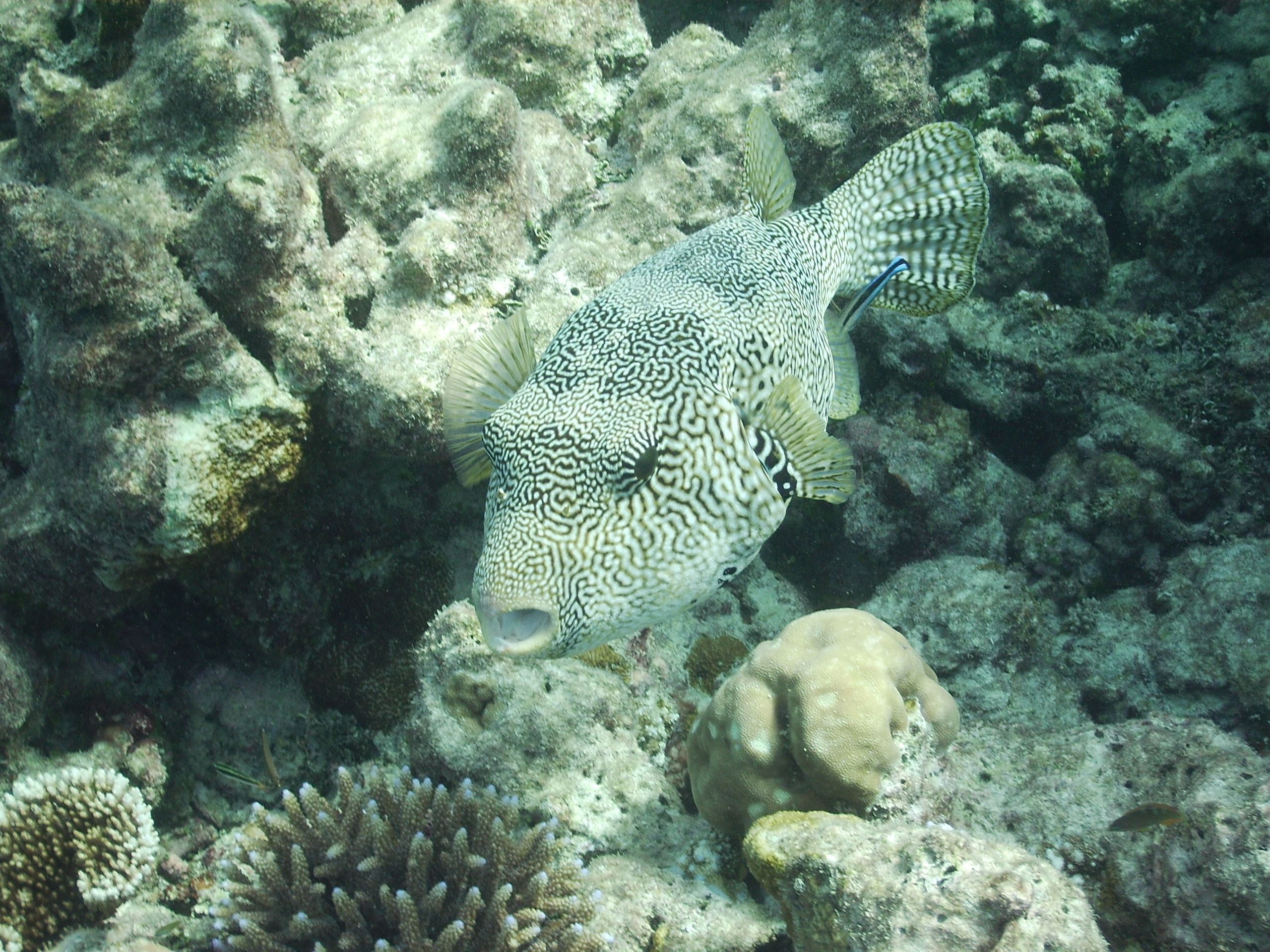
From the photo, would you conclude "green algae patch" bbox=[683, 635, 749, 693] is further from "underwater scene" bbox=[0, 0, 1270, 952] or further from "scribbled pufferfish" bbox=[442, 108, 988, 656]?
"scribbled pufferfish" bbox=[442, 108, 988, 656]

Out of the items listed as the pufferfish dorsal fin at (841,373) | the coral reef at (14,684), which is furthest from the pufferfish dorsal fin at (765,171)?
the coral reef at (14,684)

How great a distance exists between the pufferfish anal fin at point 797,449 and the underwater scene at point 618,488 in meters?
0.02

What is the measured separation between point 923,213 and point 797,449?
248cm

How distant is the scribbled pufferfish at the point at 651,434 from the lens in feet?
8.62

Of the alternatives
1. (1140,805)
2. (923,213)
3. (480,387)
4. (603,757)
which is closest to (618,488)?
(480,387)

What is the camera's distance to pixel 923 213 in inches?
185

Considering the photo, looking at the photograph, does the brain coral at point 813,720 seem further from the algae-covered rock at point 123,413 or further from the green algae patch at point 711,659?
the algae-covered rock at point 123,413

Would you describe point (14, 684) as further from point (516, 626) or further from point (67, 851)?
point (516, 626)

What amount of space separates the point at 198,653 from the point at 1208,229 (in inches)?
356

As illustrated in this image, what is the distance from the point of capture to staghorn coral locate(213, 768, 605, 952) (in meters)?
3.41

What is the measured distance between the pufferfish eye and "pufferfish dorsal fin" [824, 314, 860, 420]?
1705 millimetres

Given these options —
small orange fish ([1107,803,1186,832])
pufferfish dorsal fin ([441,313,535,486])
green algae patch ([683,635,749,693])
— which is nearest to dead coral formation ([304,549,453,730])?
green algae patch ([683,635,749,693])

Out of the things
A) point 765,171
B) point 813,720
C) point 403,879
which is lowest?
point 403,879

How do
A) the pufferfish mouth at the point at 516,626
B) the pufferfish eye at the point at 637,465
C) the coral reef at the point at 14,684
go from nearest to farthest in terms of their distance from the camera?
the pufferfish mouth at the point at 516,626, the pufferfish eye at the point at 637,465, the coral reef at the point at 14,684
